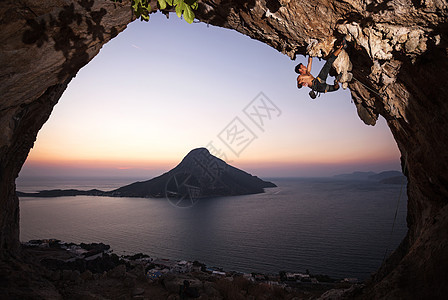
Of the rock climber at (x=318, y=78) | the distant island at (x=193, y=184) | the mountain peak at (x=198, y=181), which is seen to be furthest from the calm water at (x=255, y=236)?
the mountain peak at (x=198, y=181)

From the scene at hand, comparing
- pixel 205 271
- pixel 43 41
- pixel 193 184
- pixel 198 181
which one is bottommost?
pixel 205 271

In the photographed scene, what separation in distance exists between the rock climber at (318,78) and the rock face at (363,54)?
27 cm

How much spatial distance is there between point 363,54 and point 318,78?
125cm

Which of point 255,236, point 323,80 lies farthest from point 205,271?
point 323,80

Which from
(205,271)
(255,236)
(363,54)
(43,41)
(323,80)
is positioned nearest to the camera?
(43,41)

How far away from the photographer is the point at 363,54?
570cm

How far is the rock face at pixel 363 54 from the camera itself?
434 cm

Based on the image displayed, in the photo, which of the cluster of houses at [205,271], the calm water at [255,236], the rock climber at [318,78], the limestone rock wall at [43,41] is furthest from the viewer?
the calm water at [255,236]

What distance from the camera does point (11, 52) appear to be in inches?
171

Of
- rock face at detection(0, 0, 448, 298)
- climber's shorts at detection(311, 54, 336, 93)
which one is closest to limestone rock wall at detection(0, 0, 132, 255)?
rock face at detection(0, 0, 448, 298)

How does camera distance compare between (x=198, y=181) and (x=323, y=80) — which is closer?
(x=323, y=80)

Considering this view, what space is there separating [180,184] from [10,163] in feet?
388

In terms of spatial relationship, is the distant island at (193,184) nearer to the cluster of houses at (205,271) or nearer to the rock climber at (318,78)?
the cluster of houses at (205,271)

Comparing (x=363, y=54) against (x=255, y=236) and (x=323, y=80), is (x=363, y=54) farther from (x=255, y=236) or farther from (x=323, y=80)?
(x=255, y=236)
